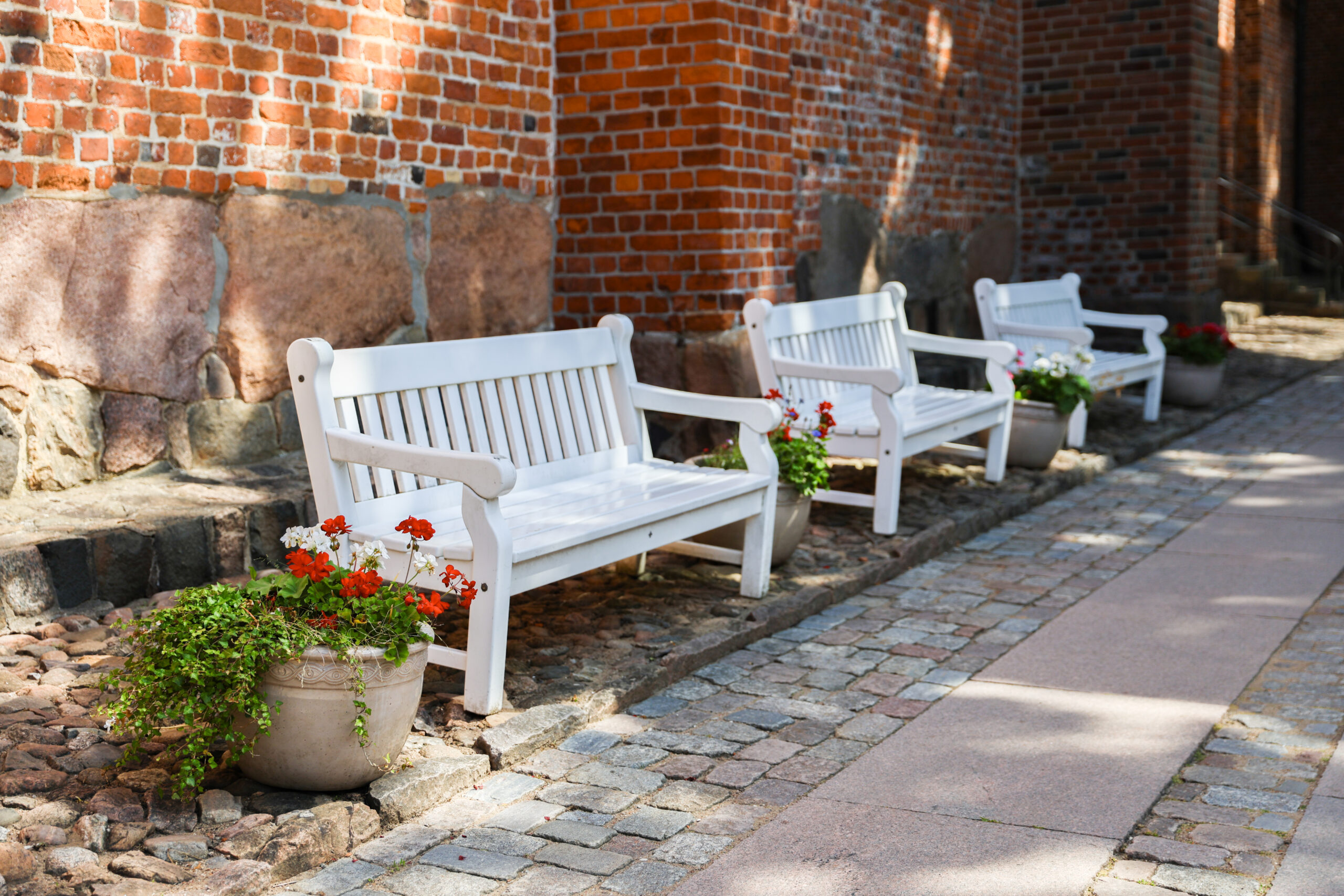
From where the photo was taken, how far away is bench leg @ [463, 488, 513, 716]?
328 centimetres

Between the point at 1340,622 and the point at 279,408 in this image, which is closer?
the point at 1340,622

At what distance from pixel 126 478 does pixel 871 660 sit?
249 cm

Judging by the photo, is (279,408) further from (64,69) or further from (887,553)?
(887,553)

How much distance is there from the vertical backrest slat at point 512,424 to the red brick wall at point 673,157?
6.49 feet

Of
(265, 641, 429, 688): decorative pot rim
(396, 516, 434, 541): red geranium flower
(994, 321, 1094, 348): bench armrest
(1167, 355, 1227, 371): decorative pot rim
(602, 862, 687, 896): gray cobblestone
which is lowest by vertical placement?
(602, 862, 687, 896): gray cobblestone

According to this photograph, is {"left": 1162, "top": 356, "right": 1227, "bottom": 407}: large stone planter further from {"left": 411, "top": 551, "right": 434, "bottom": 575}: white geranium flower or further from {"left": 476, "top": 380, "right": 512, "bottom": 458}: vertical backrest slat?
{"left": 411, "top": 551, "right": 434, "bottom": 575}: white geranium flower

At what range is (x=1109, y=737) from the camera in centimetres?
338

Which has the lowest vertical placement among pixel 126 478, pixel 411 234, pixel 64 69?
pixel 126 478

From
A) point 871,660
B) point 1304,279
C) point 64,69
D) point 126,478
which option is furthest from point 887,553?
point 1304,279

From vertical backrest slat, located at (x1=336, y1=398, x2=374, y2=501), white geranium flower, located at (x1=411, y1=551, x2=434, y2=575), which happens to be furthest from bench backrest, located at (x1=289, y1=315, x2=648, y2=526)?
white geranium flower, located at (x1=411, y1=551, x2=434, y2=575)

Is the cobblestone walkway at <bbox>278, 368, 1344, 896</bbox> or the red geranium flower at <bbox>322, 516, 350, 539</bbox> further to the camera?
the red geranium flower at <bbox>322, 516, 350, 539</bbox>

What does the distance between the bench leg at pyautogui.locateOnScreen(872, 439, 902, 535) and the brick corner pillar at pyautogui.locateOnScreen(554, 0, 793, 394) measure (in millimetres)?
996

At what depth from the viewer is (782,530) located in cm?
476

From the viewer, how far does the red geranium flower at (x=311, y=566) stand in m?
2.90
